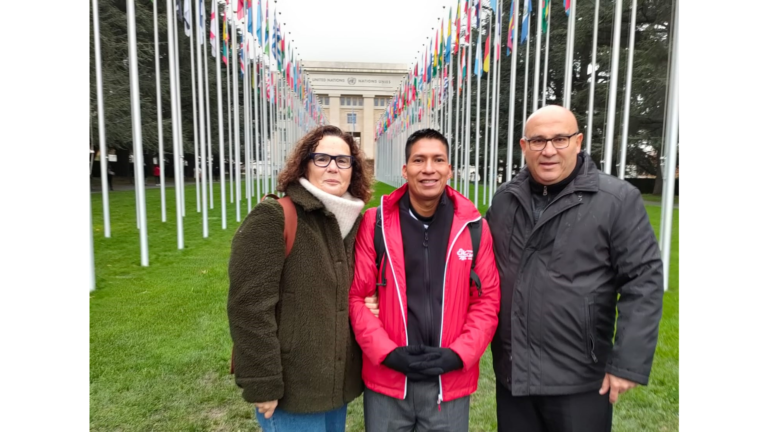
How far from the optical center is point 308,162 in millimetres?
2096

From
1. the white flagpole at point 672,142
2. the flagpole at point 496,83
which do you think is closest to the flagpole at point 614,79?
the white flagpole at point 672,142

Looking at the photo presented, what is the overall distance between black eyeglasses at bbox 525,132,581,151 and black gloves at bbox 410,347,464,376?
1022 millimetres

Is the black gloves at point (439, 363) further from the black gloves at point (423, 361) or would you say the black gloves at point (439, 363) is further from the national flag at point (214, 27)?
the national flag at point (214, 27)

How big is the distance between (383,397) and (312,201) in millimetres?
993

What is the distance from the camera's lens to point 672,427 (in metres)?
3.29

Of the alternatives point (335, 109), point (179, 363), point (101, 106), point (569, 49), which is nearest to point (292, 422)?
point (179, 363)

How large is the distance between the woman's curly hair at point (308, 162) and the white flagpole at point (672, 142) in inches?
222

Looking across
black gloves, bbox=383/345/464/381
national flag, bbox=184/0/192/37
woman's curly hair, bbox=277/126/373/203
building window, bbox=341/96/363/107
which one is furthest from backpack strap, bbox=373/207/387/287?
building window, bbox=341/96/363/107

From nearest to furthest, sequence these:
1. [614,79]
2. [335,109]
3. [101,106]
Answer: [614,79]
[101,106]
[335,109]

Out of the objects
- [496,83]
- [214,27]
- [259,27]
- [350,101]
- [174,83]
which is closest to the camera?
[174,83]

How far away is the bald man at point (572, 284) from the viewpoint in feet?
6.39

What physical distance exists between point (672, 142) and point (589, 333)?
214 inches

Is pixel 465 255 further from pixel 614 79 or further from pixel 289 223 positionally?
pixel 614 79

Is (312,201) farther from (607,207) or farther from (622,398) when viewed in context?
(622,398)
